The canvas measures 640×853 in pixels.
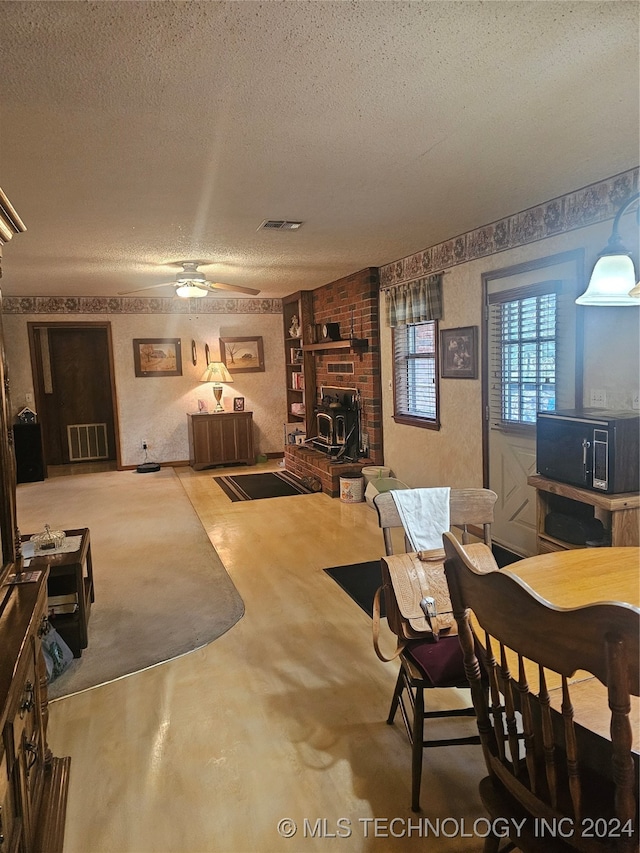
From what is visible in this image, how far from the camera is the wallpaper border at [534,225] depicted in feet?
9.68

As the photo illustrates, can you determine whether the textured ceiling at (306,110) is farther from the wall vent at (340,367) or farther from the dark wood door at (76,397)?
the dark wood door at (76,397)

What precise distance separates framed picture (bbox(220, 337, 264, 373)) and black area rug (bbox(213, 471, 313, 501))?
1.77 meters

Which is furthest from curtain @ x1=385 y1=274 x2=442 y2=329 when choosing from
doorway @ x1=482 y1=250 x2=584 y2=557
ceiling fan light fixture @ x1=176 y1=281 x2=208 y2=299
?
ceiling fan light fixture @ x1=176 y1=281 x2=208 y2=299

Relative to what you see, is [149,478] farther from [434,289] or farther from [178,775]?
[178,775]

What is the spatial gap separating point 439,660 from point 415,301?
370cm

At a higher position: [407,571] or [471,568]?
[471,568]

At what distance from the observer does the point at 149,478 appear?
7.18 metres

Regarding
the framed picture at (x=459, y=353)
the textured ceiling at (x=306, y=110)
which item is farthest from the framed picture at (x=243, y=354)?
the textured ceiling at (x=306, y=110)

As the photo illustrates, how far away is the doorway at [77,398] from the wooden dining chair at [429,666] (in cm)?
709

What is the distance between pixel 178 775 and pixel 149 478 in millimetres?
5537

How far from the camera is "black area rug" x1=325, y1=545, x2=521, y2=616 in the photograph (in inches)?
130

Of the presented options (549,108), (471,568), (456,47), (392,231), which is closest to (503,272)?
(392,231)

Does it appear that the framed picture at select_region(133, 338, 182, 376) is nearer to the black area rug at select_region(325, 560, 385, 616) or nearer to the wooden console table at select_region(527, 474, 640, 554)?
the black area rug at select_region(325, 560, 385, 616)

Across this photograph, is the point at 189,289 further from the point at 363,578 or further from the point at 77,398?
the point at 77,398
